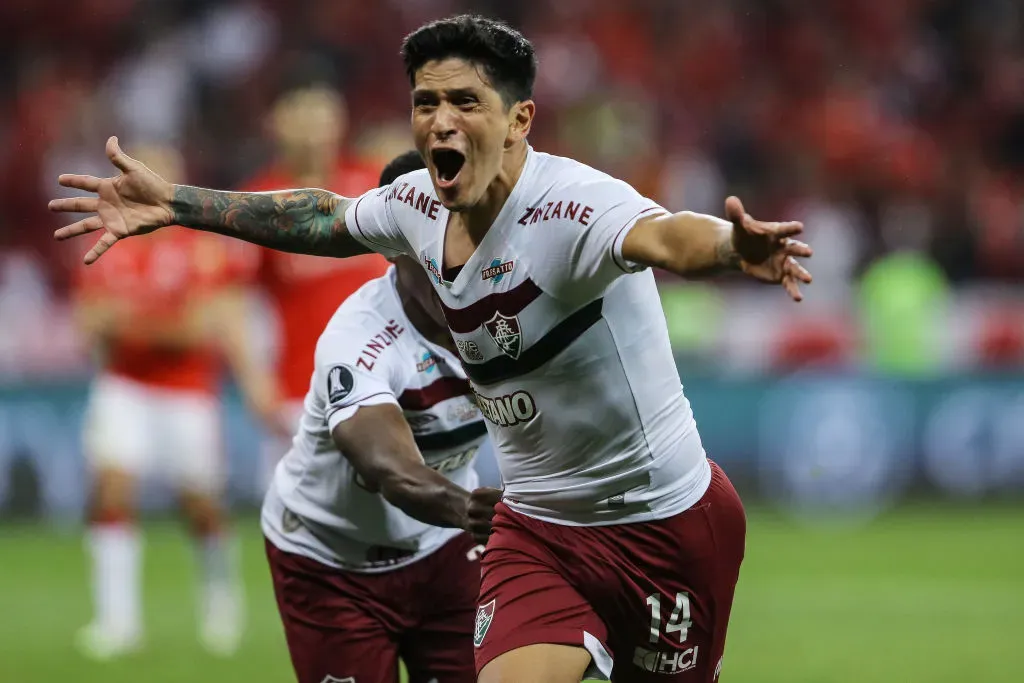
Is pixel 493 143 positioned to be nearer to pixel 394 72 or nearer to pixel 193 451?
pixel 193 451

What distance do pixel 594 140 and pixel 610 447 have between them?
41.1ft

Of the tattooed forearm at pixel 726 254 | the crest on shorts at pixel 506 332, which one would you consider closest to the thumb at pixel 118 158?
the crest on shorts at pixel 506 332

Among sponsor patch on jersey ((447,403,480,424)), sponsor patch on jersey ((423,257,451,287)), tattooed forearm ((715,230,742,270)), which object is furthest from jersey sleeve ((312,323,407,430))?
tattooed forearm ((715,230,742,270))

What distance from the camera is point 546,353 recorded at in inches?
164

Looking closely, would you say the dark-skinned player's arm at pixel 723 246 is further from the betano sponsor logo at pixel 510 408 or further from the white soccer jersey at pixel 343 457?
the white soccer jersey at pixel 343 457

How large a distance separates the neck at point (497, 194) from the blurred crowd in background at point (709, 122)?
1049 cm

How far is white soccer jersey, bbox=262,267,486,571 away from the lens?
16.1 feet

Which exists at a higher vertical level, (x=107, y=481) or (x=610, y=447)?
(x=610, y=447)

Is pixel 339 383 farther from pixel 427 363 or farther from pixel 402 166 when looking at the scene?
pixel 402 166

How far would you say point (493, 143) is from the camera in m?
4.10

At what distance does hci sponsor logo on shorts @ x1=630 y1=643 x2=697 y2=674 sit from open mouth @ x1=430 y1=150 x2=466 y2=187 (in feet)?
4.69

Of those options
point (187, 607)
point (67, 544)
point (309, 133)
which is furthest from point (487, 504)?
point (67, 544)

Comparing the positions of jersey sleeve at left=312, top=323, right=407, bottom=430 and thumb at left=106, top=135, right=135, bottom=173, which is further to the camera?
jersey sleeve at left=312, top=323, right=407, bottom=430

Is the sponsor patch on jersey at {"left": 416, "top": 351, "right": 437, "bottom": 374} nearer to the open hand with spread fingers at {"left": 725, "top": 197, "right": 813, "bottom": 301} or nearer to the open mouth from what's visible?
the open mouth
